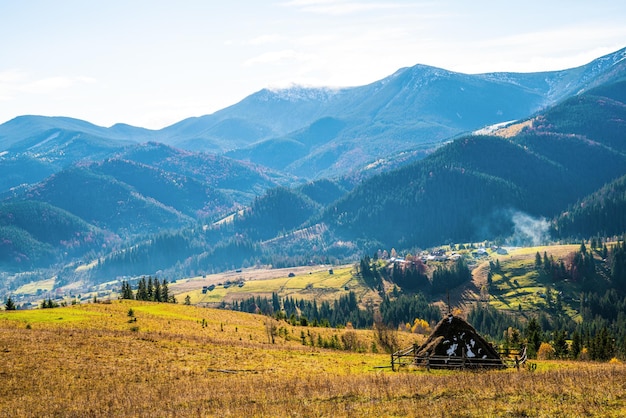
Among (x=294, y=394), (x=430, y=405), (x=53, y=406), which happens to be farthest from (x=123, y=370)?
(x=430, y=405)

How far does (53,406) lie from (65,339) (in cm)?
2345

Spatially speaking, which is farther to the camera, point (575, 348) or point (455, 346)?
point (575, 348)

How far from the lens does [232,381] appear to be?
174 ft

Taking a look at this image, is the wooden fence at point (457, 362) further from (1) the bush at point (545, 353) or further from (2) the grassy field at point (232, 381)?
(1) the bush at point (545, 353)

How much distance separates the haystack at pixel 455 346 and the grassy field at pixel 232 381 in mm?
5765

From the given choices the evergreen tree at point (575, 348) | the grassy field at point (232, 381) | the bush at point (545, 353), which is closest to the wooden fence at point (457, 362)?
the grassy field at point (232, 381)

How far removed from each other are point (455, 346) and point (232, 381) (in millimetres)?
28289

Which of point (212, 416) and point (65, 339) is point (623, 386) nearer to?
point (212, 416)

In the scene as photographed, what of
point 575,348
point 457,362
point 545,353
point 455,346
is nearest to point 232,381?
point 457,362

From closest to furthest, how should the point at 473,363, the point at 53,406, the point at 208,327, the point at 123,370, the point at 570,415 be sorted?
1. the point at 570,415
2. the point at 53,406
3. the point at 123,370
4. the point at 473,363
5. the point at 208,327

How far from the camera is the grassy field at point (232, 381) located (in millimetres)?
38500

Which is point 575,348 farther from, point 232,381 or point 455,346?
point 232,381

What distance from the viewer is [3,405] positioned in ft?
147

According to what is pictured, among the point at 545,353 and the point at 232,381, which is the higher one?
the point at 232,381
